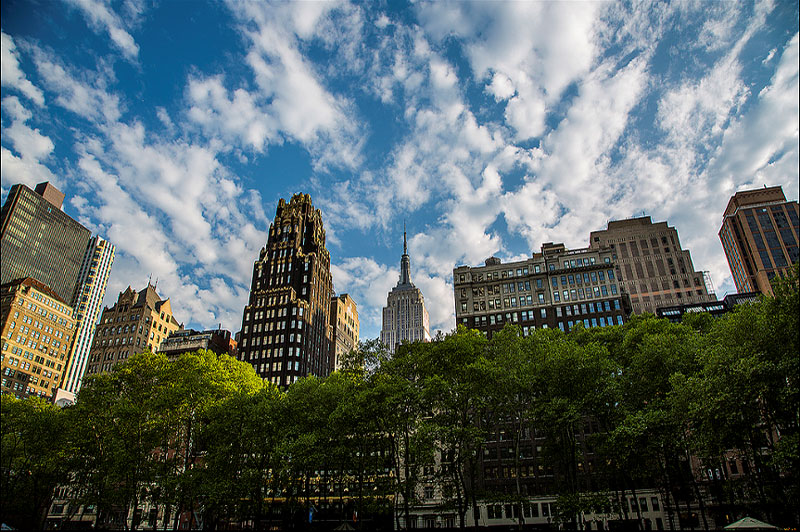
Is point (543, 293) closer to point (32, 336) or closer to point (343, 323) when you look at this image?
point (343, 323)

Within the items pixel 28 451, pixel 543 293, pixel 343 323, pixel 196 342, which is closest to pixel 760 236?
pixel 543 293

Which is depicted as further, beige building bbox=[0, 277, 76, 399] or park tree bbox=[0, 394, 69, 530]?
beige building bbox=[0, 277, 76, 399]

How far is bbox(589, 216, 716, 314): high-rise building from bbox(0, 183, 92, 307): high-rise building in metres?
133

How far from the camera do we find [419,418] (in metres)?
50.1

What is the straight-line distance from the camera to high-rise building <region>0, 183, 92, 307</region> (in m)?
60.1

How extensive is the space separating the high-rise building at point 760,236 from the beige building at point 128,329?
179m

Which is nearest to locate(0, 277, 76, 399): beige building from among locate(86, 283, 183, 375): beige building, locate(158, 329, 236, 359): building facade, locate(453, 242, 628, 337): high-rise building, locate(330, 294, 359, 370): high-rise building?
locate(86, 283, 183, 375): beige building

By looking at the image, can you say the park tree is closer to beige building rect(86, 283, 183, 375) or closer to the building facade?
the building facade

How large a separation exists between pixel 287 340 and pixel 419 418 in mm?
76537

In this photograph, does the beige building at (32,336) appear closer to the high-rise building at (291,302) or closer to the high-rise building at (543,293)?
the high-rise building at (291,302)

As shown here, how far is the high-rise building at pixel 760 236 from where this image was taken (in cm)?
13525

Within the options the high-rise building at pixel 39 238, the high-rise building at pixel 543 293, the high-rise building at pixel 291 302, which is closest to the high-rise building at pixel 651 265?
the high-rise building at pixel 543 293

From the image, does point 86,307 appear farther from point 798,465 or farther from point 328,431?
point 798,465

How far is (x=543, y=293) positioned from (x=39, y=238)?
96639 millimetres
